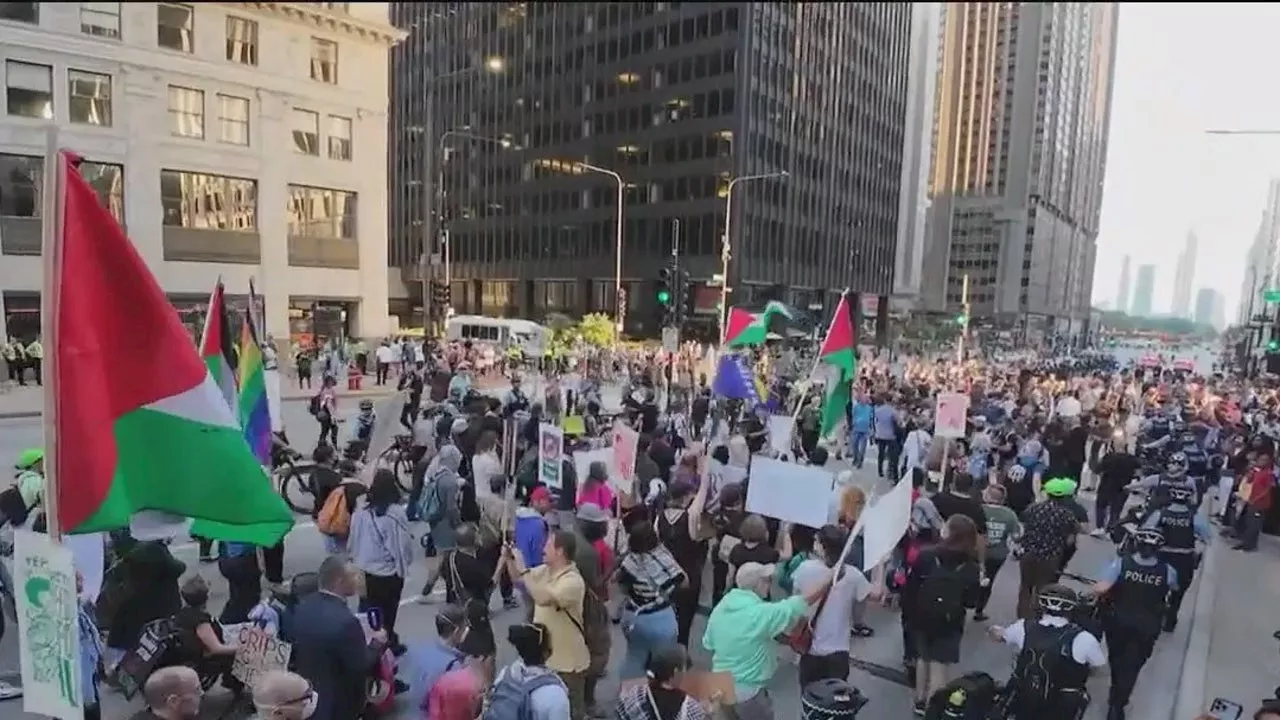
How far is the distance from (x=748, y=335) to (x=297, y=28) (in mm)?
27274

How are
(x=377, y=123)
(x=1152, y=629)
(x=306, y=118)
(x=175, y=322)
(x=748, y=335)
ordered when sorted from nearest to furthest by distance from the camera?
(x=175, y=322) → (x=1152, y=629) → (x=748, y=335) → (x=306, y=118) → (x=377, y=123)

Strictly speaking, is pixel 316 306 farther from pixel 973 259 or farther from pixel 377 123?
pixel 973 259

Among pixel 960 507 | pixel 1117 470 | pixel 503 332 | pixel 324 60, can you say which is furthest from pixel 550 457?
pixel 503 332

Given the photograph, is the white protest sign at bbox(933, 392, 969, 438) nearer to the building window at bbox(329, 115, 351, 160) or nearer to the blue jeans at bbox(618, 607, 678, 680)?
the blue jeans at bbox(618, 607, 678, 680)

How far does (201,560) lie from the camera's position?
365 inches

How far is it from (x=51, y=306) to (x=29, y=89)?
3052 cm

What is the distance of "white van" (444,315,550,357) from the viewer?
39844 mm

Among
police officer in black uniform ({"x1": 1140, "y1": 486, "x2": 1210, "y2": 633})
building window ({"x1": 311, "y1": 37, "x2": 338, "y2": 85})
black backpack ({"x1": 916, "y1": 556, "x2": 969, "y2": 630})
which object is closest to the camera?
black backpack ({"x1": 916, "y1": 556, "x2": 969, "y2": 630})

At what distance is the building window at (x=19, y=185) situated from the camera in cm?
2634

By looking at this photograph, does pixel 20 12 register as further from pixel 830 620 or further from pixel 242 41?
pixel 830 620

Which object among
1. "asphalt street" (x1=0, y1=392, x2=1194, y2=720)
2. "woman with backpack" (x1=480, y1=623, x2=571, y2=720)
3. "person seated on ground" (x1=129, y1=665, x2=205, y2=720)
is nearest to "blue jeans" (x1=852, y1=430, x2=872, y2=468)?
"asphalt street" (x1=0, y1=392, x2=1194, y2=720)

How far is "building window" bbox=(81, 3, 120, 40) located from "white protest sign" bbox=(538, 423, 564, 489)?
2909 cm

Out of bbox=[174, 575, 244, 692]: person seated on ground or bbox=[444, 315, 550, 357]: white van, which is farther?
bbox=[444, 315, 550, 357]: white van

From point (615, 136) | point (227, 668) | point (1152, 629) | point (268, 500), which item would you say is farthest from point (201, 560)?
point (615, 136)
